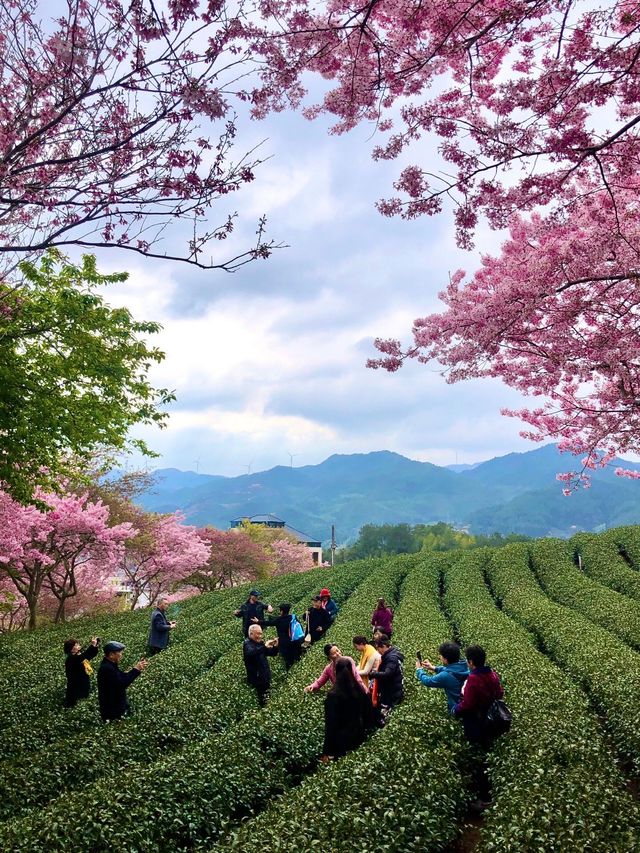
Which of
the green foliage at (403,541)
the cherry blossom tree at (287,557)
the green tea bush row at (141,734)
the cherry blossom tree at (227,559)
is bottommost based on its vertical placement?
the green foliage at (403,541)

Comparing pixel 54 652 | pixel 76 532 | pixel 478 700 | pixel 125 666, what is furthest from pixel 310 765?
pixel 76 532

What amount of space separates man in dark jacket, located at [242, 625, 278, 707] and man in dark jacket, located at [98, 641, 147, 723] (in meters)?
2.24

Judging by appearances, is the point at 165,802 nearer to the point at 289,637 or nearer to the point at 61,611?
the point at 289,637

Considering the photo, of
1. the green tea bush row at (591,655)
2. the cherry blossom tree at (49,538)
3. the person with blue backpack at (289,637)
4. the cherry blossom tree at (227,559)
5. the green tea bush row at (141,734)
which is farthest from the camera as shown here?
the cherry blossom tree at (227,559)

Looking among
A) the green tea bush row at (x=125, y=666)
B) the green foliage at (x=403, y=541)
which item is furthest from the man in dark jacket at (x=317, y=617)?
the green foliage at (x=403, y=541)

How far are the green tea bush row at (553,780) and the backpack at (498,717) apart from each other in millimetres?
251

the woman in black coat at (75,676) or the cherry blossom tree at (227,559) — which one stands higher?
the woman in black coat at (75,676)

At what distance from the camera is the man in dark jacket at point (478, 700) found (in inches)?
254

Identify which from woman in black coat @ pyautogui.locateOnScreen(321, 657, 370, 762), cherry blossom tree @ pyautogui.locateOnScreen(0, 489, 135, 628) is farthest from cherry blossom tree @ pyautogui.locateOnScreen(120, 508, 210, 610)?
woman in black coat @ pyautogui.locateOnScreen(321, 657, 370, 762)

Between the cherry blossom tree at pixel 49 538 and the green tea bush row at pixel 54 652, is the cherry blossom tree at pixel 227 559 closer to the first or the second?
the green tea bush row at pixel 54 652

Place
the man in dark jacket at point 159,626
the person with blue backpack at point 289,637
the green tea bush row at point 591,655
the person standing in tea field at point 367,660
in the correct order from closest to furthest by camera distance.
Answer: the green tea bush row at point 591,655 → the person standing in tea field at point 367,660 → the person with blue backpack at point 289,637 → the man in dark jacket at point 159,626

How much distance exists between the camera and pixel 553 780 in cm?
541

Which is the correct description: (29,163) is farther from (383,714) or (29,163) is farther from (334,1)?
(383,714)

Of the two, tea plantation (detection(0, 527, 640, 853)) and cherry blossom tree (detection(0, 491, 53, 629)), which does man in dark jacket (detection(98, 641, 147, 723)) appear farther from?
cherry blossom tree (detection(0, 491, 53, 629))
